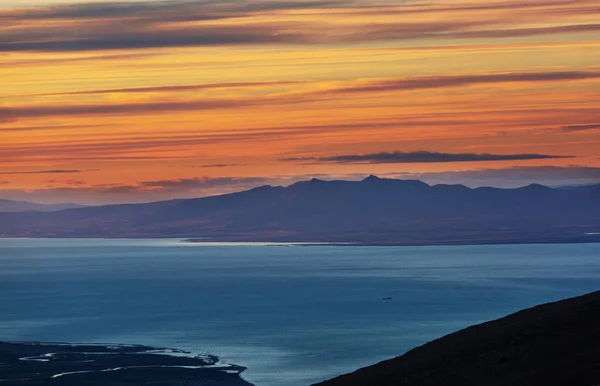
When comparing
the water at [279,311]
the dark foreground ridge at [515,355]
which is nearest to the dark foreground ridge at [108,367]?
the water at [279,311]

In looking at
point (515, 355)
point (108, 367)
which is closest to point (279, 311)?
point (108, 367)

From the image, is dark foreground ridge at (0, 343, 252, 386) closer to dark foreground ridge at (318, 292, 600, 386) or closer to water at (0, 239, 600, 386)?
water at (0, 239, 600, 386)

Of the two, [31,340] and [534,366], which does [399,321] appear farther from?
[534,366]

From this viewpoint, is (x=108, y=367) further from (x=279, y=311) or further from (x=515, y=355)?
(x=279, y=311)

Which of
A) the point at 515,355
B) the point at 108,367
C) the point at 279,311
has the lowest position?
the point at 515,355

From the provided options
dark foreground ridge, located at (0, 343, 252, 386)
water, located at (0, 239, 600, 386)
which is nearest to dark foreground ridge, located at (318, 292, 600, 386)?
water, located at (0, 239, 600, 386)
